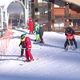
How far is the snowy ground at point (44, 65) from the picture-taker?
560 inches

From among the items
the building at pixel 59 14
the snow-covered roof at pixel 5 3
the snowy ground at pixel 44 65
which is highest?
the snow-covered roof at pixel 5 3

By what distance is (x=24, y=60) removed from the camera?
57.7 ft

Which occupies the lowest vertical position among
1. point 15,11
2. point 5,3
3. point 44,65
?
point 44,65

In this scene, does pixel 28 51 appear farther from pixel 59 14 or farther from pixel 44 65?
pixel 59 14

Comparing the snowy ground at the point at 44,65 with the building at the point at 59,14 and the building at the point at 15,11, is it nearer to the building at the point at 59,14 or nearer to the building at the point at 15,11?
the building at the point at 15,11

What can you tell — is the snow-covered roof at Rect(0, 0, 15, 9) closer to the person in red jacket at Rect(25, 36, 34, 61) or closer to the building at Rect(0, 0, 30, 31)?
the building at Rect(0, 0, 30, 31)

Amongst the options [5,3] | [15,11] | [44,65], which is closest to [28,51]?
[44,65]

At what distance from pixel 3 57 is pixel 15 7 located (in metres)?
18.3

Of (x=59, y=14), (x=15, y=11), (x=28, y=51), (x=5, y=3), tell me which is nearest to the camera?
(x=28, y=51)

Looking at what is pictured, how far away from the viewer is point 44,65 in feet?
53.9

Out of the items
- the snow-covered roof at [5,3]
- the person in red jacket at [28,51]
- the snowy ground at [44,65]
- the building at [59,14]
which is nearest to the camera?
the snowy ground at [44,65]

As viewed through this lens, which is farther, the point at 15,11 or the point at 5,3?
the point at 15,11

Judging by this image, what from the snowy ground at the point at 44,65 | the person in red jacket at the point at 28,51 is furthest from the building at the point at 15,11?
the person in red jacket at the point at 28,51

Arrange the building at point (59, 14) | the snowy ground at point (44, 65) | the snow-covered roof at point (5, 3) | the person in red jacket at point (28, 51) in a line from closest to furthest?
the snowy ground at point (44, 65) < the person in red jacket at point (28, 51) < the snow-covered roof at point (5, 3) < the building at point (59, 14)
